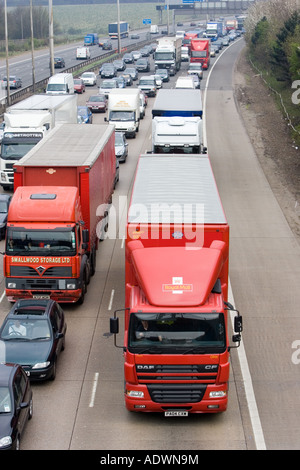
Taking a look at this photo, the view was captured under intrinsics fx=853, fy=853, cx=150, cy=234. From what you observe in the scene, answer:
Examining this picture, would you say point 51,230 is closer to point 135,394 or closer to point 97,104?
point 135,394

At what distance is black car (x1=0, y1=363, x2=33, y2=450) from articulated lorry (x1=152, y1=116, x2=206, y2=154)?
1829cm

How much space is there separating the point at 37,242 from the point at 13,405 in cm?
804

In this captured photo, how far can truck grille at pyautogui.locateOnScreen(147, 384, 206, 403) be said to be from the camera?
52.5ft

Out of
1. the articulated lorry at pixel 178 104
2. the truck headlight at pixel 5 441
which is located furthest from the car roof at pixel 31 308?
the articulated lorry at pixel 178 104

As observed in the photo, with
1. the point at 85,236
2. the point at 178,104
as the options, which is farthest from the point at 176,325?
the point at 178,104

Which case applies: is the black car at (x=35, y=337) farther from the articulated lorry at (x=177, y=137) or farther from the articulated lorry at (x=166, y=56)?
the articulated lorry at (x=166, y=56)

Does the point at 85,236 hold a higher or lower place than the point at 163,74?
higher

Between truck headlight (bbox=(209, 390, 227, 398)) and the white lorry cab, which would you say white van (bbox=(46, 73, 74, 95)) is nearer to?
the white lorry cab

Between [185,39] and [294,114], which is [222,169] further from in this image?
[185,39]

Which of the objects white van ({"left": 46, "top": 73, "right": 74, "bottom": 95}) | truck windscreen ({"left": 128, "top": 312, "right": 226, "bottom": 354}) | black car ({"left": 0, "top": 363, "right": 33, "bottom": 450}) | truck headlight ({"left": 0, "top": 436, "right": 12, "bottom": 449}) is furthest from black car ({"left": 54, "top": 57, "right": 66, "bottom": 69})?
truck headlight ({"left": 0, "top": 436, "right": 12, "bottom": 449})

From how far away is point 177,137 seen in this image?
110 feet

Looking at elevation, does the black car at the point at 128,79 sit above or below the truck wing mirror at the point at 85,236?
below

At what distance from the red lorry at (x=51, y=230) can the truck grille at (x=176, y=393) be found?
7.33 m

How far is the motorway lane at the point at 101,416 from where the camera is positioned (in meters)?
15.9
